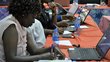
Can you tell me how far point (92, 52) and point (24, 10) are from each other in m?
0.76

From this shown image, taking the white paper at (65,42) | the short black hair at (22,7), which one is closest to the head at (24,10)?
the short black hair at (22,7)

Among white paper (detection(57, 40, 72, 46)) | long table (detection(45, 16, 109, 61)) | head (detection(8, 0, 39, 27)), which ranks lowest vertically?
long table (detection(45, 16, 109, 61))

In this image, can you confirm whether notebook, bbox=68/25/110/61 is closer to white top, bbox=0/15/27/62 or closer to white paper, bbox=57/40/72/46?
white paper, bbox=57/40/72/46

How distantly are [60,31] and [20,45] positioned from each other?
1030 mm

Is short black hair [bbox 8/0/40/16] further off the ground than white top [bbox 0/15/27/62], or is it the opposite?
short black hair [bbox 8/0/40/16]

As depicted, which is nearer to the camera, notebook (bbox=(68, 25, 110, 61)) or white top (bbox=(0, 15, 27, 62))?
white top (bbox=(0, 15, 27, 62))

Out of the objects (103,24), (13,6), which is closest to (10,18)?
(13,6)

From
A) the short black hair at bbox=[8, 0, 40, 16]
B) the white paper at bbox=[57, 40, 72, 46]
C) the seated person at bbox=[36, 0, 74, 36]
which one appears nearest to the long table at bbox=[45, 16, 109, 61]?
the white paper at bbox=[57, 40, 72, 46]

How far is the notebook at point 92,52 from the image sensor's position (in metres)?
2.12

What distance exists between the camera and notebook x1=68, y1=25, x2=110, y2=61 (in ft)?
6.95

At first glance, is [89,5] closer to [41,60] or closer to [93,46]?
[93,46]

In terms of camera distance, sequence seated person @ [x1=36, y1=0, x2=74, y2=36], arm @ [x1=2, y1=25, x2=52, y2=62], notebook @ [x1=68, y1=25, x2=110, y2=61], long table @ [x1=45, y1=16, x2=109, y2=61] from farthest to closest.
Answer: seated person @ [x1=36, y1=0, x2=74, y2=36] < long table @ [x1=45, y1=16, x2=109, y2=61] < notebook @ [x1=68, y1=25, x2=110, y2=61] < arm @ [x1=2, y1=25, x2=52, y2=62]

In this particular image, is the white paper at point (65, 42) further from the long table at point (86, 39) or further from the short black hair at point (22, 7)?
the short black hair at point (22, 7)

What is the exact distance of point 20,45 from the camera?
83.8 inches
